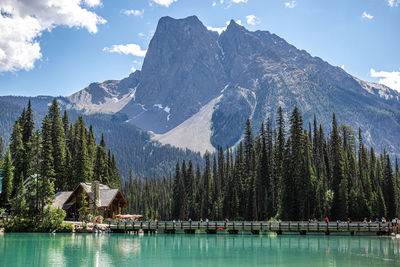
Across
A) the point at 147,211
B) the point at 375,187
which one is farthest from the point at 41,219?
the point at 147,211

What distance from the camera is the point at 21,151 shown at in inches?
3191

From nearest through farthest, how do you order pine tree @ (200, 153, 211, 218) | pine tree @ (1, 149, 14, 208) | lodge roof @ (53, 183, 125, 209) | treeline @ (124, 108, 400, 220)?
pine tree @ (1, 149, 14, 208) → treeline @ (124, 108, 400, 220) → lodge roof @ (53, 183, 125, 209) → pine tree @ (200, 153, 211, 218)

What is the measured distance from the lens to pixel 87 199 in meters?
81.0

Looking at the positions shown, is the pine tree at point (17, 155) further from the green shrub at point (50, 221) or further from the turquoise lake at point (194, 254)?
the turquoise lake at point (194, 254)

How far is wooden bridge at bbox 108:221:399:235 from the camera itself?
66.9 meters

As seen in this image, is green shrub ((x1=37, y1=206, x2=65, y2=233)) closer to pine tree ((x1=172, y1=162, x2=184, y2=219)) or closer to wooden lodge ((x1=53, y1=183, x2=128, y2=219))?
wooden lodge ((x1=53, y1=183, x2=128, y2=219))

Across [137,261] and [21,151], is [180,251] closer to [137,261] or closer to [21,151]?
[137,261]

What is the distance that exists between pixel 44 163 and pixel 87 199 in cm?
1435

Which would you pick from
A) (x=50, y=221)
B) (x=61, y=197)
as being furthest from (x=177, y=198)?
(x=50, y=221)

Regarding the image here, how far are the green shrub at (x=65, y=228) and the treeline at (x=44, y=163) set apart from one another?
154 inches

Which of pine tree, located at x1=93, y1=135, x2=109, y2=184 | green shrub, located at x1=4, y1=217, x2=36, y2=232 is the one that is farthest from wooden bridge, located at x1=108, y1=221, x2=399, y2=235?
pine tree, located at x1=93, y1=135, x2=109, y2=184

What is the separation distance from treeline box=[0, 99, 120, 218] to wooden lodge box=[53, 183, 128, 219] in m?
4.37

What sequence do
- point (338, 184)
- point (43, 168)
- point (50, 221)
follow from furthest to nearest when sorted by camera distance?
point (338, 184) < point (43, 168) < point (50, 221)

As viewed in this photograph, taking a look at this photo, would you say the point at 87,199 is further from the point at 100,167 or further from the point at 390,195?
the point at 390,195
